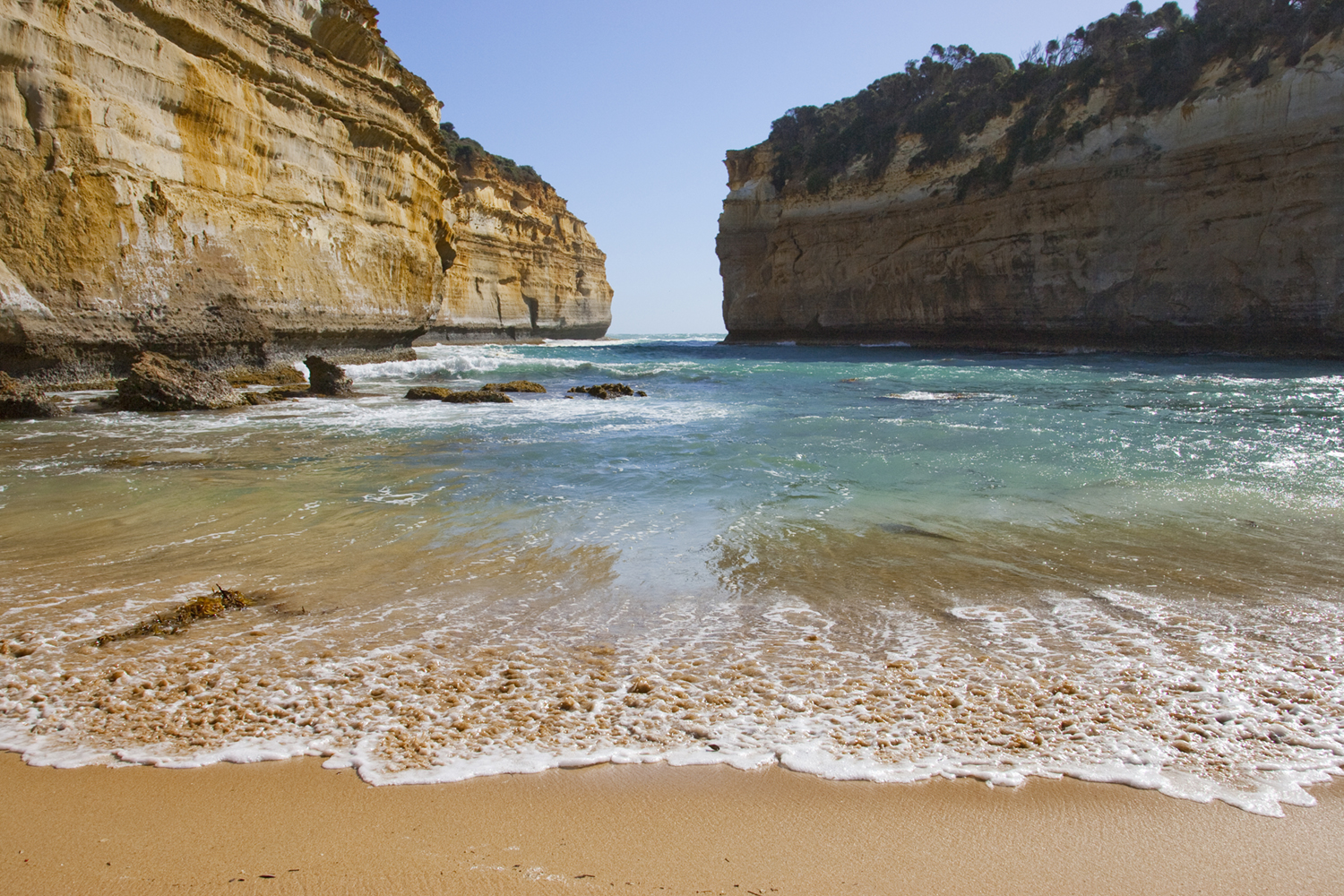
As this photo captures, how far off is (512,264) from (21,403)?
1559 inches

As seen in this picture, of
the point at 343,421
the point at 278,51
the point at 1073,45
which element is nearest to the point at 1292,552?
the point at 343,421

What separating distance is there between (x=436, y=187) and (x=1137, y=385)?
19079mm

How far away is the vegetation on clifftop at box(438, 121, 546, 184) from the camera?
41688 millimetres

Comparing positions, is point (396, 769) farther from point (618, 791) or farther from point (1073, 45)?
point (1073, 45)

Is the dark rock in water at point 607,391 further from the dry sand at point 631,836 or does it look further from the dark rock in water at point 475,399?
the dry sand at point 631,836

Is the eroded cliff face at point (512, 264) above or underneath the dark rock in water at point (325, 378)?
above

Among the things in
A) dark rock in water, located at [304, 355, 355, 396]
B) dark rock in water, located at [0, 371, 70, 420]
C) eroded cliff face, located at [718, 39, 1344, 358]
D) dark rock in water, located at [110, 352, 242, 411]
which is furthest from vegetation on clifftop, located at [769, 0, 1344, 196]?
dark rock in water, located at [0, 371, 70, 420]

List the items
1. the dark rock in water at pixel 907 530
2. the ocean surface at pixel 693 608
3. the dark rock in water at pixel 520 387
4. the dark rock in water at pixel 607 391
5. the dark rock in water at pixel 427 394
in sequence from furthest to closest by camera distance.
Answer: the dark rock in water at pixel 520 387
the dark rock in water at pixel 607 391
the dark rock in water at pixel 427 394
the dark rock in water at pixel 907 530
the ocean surface at pixel 693 608

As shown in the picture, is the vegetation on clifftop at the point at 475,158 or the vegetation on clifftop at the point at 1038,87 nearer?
the vegetation on clifftop at the point at 1038,87

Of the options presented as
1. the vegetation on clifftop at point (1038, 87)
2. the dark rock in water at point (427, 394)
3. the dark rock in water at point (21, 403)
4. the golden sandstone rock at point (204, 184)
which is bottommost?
the dark rock in water at point (427, 394)

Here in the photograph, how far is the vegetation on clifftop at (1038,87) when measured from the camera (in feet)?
68.4

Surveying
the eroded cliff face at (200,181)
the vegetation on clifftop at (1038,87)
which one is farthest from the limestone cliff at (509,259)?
the eroded cliff face at (200,181)

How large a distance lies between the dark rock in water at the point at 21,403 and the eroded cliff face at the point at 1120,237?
1085 inches

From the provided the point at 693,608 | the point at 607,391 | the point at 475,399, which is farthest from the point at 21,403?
the point at 693,608
